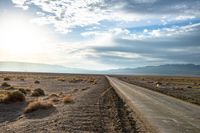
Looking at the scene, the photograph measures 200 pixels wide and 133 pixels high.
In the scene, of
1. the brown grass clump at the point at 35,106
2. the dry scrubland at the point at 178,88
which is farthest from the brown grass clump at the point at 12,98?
the dry scrubland at the point at 178,88

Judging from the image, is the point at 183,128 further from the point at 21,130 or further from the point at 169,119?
the point at 21,130

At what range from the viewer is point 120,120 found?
15945mm

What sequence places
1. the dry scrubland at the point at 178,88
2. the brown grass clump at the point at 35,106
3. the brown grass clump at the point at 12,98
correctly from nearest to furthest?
1. the brown grass clump at the point at 35,106
2. the brown grass clump at the point at 12,98
3. the dry scrubland at the point at 178,88

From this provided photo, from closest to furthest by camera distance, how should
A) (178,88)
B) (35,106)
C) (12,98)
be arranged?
(35,106)
(12,98)
(178,88)

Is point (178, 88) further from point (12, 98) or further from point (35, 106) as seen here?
point (35, 106)

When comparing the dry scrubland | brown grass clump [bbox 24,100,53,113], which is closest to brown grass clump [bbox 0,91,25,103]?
brown grass clump [bbox 24,100,53,113]

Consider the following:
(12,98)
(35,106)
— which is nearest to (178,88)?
(12,98)

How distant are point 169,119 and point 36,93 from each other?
19779 millimetres

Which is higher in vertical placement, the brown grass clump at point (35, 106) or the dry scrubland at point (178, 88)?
the brown grass clump at point (35, 106)

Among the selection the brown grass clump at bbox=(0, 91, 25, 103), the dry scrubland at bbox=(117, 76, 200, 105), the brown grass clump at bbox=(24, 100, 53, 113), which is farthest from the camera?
the dry scrubland at bbox=(117, 76, 200, 105)

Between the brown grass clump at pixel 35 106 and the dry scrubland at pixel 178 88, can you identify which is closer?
A: the brown grass clump at pixel 35 106

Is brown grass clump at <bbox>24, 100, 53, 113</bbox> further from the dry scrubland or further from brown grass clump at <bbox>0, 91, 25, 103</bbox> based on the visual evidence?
the dry scrubland

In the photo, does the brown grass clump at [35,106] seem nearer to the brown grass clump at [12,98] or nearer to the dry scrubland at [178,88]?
the brown grass clump at [12,98]

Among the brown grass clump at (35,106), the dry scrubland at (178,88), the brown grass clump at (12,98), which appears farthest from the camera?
the dry scrubland at (178,88)
